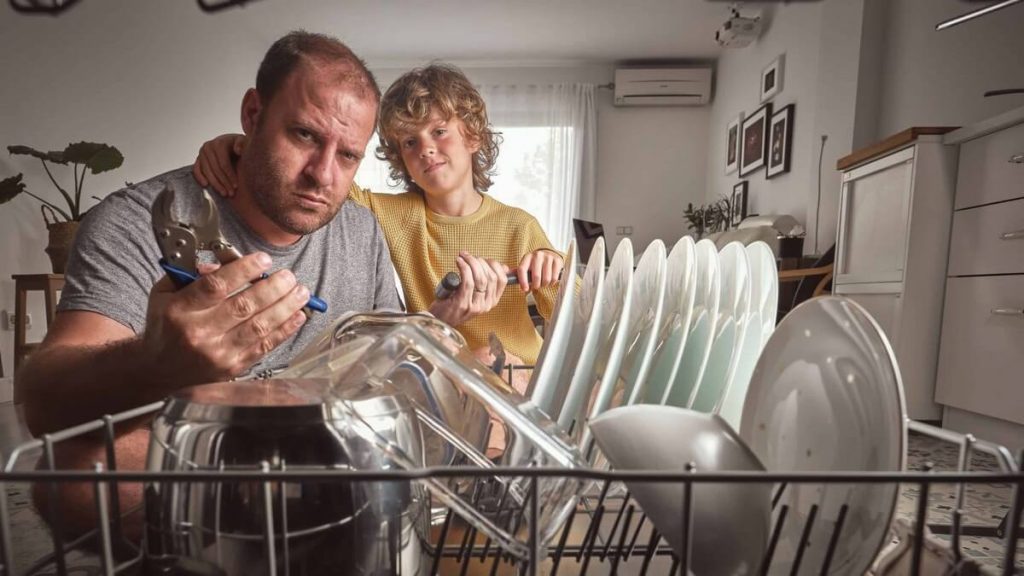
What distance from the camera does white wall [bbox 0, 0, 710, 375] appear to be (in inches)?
88.0

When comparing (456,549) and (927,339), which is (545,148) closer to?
(927,339)

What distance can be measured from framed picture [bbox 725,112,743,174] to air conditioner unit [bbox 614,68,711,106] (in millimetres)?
469

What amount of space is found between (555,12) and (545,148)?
1.39 metres

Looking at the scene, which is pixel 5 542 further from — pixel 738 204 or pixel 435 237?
pixel 738 204

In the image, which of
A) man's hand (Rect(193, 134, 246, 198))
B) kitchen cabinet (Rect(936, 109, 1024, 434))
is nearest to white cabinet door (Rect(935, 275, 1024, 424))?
kitchen cabinet (Rect(936, 109, 1024, 434))

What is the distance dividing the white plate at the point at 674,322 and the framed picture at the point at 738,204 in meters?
3.90

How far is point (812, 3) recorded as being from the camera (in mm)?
118

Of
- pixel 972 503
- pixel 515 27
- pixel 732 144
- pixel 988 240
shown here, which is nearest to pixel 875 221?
pixel 988 240

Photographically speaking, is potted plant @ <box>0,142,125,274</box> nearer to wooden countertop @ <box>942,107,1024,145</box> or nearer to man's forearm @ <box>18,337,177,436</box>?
man's forearm @ <box>18,337,177,436</box>

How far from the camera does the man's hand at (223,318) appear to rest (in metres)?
0.29

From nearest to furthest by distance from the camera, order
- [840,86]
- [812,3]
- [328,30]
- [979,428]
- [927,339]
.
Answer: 1. [812,3]
2. [979,428]
3. [927,339]
4. [840,86]
5. [328,30]

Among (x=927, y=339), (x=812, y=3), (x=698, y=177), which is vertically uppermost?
(x=698, y=177)

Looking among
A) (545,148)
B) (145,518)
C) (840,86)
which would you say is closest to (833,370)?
(145,518)

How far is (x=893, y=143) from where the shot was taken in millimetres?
1704
